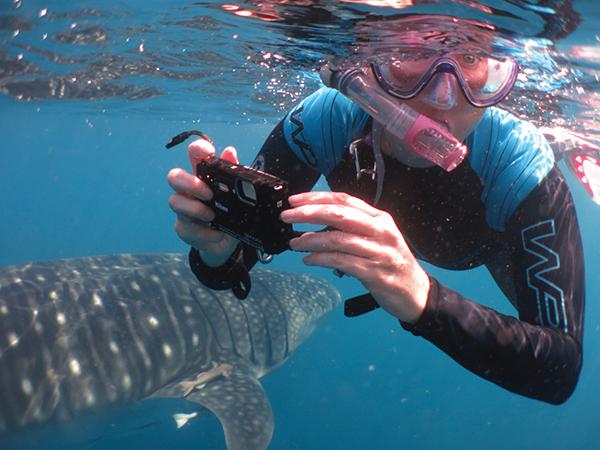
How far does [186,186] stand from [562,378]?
2.04 metres

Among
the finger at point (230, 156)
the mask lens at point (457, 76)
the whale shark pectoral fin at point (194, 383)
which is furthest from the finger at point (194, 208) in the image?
the whale shark pectoral fin at point (194, 383)

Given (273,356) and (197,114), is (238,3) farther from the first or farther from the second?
(197,114)

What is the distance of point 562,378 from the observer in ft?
8.15

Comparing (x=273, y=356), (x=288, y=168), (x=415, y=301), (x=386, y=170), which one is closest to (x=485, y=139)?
(x=386, y=170)

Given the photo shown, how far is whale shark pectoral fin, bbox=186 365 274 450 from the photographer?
5.14 metres

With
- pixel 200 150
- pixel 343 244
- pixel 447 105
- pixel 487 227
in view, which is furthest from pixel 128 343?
pixel 343 244

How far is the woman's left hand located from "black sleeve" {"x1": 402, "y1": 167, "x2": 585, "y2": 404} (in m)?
0.24

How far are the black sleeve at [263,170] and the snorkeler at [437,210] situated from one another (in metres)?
0.01

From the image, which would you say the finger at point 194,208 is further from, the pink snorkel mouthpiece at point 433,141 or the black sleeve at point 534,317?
the pink snorkel mouthpiece at point 433,141

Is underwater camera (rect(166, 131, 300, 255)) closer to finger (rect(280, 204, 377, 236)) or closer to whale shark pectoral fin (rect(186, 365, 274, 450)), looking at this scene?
finger (rect(280, 204, 377, 236))

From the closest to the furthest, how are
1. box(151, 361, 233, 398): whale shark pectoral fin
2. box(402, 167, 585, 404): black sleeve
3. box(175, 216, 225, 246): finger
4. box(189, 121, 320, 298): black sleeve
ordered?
box(402, 167, 585, 404): black sleeve
box(175, 216, 225, 246): finger
box(189, 121, 320, 298): black sleeve
box(151, 361, 233, 398): whale shark pectoral fin

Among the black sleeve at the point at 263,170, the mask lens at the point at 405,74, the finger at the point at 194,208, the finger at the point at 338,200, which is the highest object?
the mask lens at the point at 405,74

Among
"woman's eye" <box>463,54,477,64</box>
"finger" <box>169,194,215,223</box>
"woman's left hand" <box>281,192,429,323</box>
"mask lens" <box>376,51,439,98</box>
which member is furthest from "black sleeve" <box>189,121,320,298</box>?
"woman's eye" <box>463,54,477,64</box>

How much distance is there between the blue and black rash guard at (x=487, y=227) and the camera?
2320 mm
